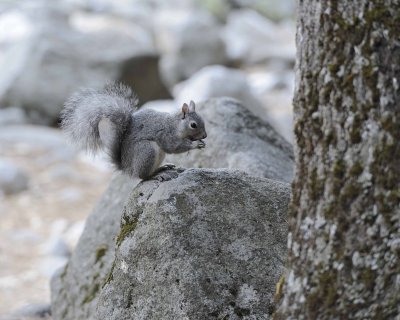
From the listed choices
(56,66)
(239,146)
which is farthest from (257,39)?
(239,146)

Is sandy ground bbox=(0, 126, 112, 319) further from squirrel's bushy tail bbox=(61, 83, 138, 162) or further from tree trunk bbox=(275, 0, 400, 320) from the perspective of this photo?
tree trunk bbox=(275, 0, 400, 320)

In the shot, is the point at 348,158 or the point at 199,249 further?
the point at 199,249

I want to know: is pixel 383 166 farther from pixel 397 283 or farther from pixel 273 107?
pixel 273 107

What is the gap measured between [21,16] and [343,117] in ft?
42.1

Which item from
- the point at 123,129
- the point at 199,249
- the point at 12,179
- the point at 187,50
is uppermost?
the point at 187,50

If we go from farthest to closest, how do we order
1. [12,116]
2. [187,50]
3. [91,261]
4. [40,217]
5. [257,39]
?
[257,39] < [187,50] < [12,116] < [40,217] < [91,261]

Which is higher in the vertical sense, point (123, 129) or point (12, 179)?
point (12, 179)

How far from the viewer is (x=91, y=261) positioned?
5.19m

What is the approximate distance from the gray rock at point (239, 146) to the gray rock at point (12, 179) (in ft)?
16.8

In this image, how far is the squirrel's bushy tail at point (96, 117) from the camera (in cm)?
434

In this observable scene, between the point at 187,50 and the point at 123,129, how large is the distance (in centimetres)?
1261

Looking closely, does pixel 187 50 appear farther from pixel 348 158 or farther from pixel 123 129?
pixel 348 158

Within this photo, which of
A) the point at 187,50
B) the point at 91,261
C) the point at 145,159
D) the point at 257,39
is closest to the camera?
the point at 145,159

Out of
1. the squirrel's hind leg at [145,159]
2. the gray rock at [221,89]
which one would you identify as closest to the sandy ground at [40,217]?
the gray rock at [221,89]
